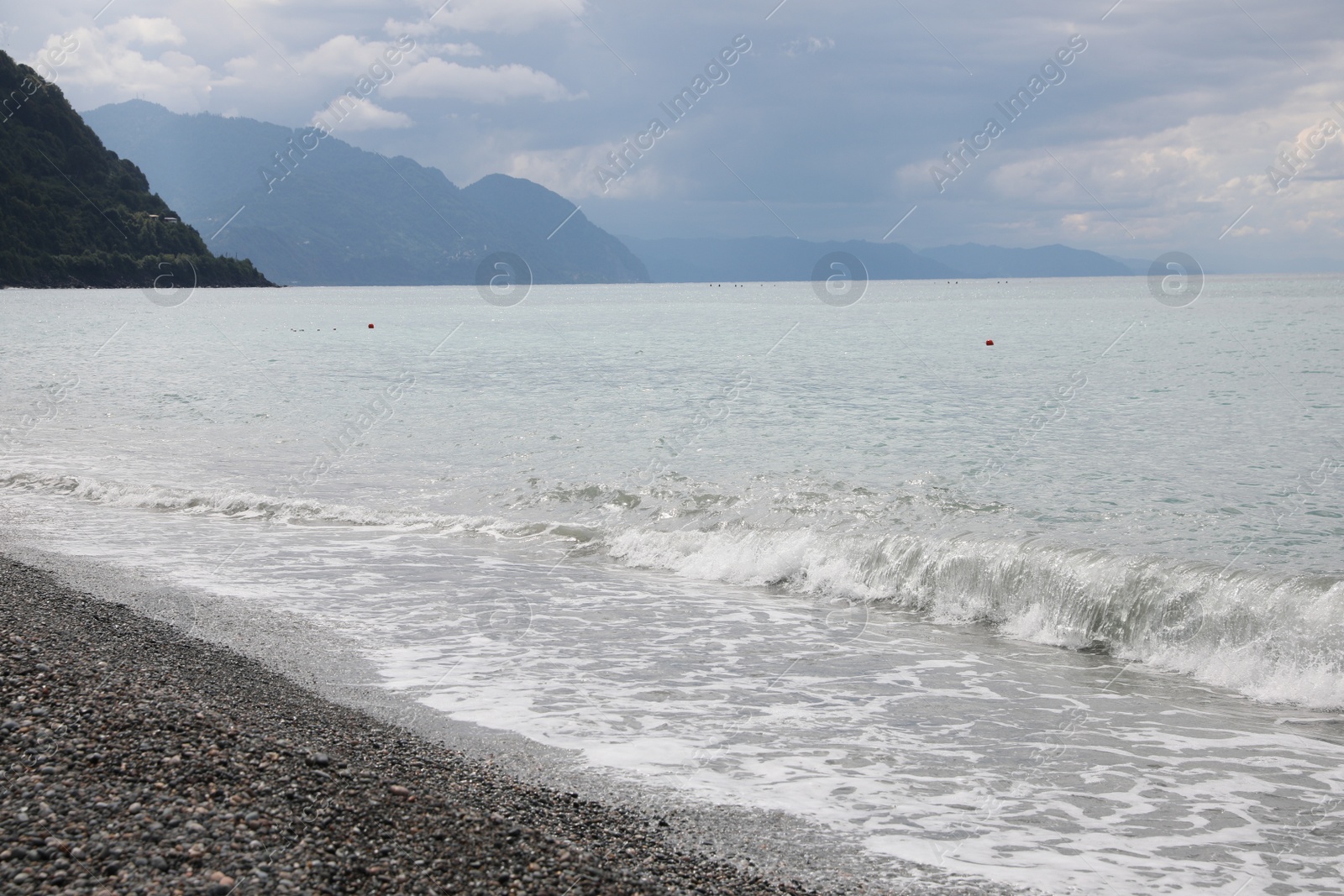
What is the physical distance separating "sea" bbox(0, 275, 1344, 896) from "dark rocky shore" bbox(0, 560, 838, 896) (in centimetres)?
99

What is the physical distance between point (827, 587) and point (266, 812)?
32.8 ft

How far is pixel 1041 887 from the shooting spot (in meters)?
5.85

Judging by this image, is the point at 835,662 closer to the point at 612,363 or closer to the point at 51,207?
the point at 612,363

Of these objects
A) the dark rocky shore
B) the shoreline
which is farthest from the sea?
the dark rocky shore

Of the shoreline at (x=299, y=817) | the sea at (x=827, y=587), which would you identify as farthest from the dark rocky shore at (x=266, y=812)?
the sea at (x=827, y=587)

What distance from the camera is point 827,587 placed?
14531 millimetres

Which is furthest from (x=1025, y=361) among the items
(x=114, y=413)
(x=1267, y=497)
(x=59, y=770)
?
(x=59, y=770)

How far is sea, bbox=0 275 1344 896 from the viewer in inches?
281

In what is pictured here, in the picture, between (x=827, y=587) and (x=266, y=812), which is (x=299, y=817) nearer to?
(x=266, y=812)

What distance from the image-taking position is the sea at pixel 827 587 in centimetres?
714

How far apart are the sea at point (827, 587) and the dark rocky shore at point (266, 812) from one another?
0.99 metres

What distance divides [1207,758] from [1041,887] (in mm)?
3185

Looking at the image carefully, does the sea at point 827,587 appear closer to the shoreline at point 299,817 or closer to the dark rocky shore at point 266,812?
the shoreline at point 299,817

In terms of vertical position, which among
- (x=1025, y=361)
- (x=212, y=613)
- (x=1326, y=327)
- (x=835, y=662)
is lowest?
(x=212, y=613)
